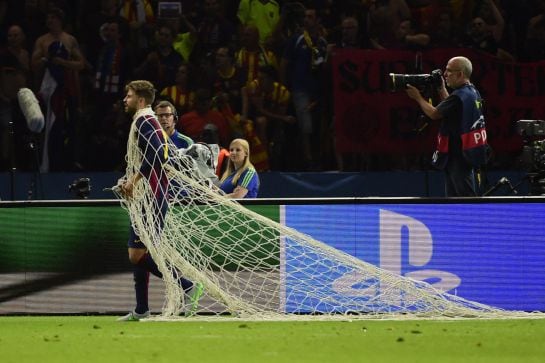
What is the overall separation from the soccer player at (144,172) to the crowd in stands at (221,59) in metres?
6.73

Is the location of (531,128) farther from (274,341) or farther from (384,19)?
(274,341)

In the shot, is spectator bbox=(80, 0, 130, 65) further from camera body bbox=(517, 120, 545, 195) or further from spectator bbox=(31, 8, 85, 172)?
camera body bbox=(517, 120, 545, 195)

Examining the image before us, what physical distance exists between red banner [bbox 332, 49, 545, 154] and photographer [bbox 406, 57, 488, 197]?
5206 mm

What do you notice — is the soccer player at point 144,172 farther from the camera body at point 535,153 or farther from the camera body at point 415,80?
the camera body at point 535,153

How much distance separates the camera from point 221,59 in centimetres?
1947

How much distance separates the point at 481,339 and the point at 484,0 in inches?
408

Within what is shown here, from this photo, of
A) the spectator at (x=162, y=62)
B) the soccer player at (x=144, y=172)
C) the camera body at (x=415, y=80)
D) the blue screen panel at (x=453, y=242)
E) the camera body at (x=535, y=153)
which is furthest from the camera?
the spectator at (x=162, y=62)

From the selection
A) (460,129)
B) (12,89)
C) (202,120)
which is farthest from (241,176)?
(12,89)

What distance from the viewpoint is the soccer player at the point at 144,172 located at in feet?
39.9

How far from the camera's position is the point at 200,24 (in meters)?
20.1

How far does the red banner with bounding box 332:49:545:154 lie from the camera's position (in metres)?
19.1

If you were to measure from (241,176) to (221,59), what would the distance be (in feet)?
17.1

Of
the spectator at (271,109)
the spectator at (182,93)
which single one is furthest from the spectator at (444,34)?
the spectator at (182,93)

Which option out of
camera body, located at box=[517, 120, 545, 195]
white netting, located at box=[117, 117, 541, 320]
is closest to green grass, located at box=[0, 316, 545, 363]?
white netting, located at box=[117, 117, 541, 320]
